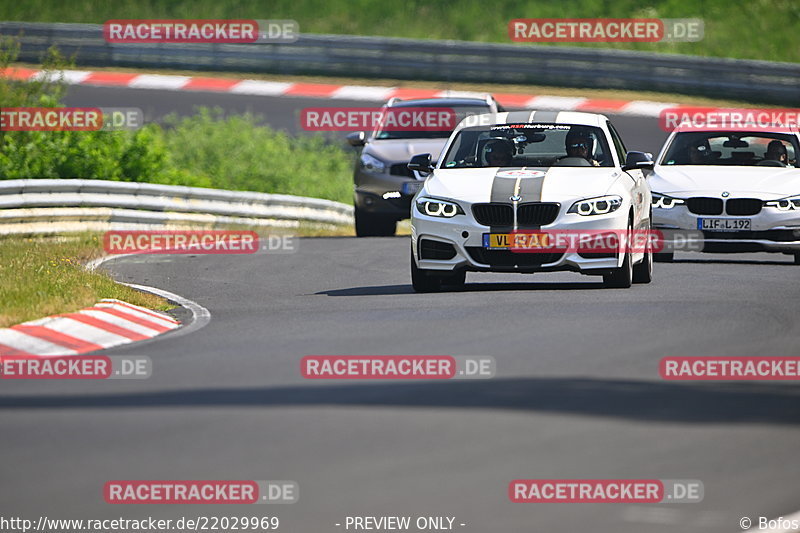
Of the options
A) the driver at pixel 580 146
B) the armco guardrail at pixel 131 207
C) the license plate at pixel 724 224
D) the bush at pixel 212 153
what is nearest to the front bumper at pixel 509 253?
the driver at pixel 580 146

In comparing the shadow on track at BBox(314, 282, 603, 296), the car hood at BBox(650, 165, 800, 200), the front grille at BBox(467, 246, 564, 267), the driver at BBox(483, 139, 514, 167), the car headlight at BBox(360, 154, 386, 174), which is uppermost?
the driver at BBox(483, 139, 514, 167)

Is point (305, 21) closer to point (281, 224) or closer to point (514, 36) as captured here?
point (514, 36)

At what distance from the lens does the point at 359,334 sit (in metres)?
10.9

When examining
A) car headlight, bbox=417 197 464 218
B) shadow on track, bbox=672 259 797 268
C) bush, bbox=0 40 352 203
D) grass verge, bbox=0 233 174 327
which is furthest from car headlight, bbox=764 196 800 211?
bush, bbox=0 40 352 203

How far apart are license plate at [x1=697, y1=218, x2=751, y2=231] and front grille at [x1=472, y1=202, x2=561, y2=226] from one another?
3955 millimetres

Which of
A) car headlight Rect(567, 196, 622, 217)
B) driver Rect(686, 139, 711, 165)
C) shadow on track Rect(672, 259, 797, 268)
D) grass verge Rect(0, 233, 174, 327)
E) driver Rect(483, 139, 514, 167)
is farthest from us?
driver Rect(686, 139, 711, 165)

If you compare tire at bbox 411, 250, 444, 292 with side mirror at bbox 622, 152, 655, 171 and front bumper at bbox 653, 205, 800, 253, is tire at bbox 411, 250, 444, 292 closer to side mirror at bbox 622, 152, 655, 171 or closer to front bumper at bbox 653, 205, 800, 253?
side mirror at bbox 622, 152, 655, 171

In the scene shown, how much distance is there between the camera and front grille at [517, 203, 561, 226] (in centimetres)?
1346

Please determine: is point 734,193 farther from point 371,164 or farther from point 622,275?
point 371,164

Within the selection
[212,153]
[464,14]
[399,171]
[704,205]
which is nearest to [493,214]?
[704,205]

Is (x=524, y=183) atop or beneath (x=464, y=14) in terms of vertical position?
beneath

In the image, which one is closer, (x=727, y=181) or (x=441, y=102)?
(x=727, y=181)

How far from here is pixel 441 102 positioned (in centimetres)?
2155

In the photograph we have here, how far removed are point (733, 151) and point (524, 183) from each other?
526cm
